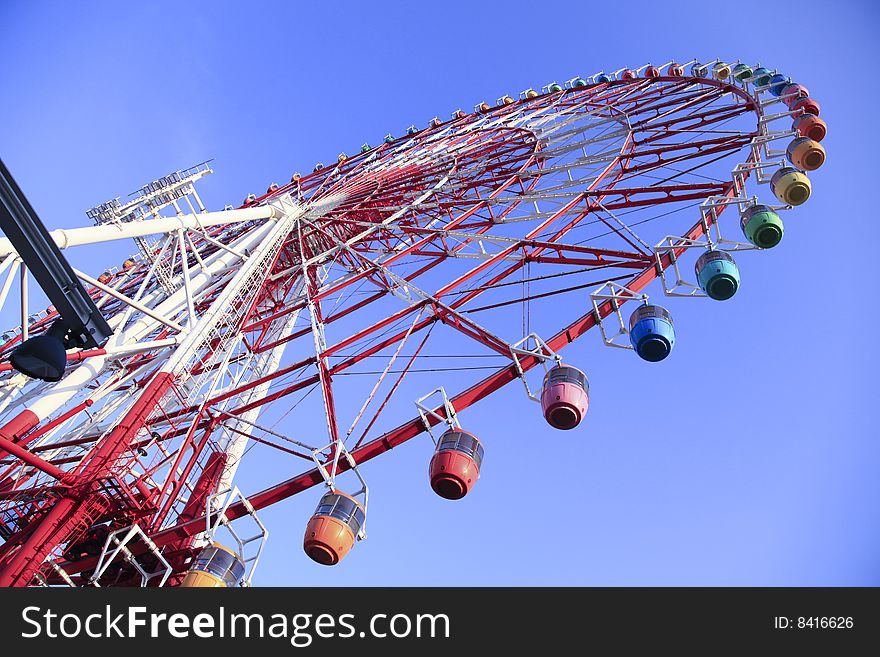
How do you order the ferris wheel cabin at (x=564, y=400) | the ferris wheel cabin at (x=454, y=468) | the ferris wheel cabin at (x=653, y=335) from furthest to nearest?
the ferris wheel cabin at (x=653, y=335)
the ferris wheel cabin at (x=564, y=400)
the ferris wheel cabin at (x=454, y=468)

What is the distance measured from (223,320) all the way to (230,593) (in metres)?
6.73

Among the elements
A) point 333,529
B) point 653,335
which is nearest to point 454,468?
point 333,529

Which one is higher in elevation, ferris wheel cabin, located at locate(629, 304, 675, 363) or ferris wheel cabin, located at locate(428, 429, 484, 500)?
ferris wheel cabin, located at locate(629, 304, 675, 363)

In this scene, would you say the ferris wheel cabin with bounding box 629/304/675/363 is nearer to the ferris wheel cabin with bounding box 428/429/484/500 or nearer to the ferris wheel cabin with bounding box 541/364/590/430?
the ferris wheel cabin with bounding box 541/364/590/430

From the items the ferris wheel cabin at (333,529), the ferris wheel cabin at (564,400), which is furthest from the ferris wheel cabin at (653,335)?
the ferris wheel cabin at (333,529)

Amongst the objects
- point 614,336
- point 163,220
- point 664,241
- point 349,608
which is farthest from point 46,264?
point 664,241

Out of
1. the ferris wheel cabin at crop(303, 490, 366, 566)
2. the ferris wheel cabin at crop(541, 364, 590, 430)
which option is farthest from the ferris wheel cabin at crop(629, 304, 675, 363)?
the ferris wheel cabin at crop(303, 490, 366, 566)

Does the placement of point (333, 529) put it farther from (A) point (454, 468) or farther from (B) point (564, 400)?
(B) point (564, 400)

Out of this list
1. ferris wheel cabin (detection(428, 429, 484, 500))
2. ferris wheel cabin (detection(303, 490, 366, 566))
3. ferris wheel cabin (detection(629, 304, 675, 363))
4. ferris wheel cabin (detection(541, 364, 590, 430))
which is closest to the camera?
ferris wheel cabin (detection(303, 490, 366, 566))

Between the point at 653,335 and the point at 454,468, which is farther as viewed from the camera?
the point at 653,335

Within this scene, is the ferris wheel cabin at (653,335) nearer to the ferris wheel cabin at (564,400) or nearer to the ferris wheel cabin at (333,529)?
the ferris wheel cabin at (564,400)

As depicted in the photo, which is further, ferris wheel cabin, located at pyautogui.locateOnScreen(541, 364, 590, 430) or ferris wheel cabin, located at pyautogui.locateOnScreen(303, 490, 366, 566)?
ferris wheel cabin, located at pyautogui.locateOnScreen(541, 364, 590, 430)

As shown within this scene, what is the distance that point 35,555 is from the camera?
25.3 ft

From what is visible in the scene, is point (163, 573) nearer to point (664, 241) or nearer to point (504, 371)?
point (504, 371)
